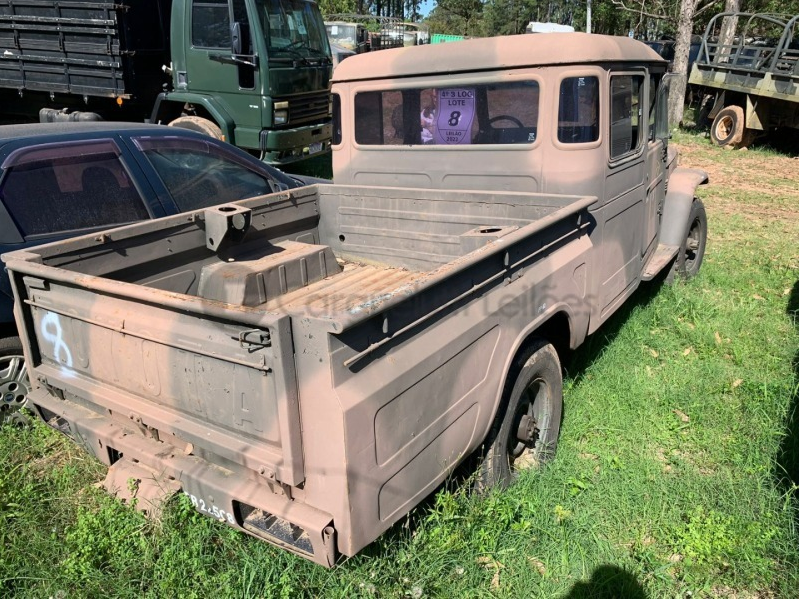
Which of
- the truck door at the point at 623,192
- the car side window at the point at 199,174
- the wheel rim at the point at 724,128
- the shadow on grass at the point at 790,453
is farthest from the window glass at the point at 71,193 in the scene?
the wheel rim at the point at 724,128

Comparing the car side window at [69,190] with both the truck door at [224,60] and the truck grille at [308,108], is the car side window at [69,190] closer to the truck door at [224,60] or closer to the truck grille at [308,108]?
the truck door at [224,60]

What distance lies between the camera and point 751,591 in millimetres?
2730

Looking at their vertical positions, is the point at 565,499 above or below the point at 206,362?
below

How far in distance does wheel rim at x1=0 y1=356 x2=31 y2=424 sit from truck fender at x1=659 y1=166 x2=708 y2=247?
476 centimetres

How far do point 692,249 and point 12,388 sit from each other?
5.65 m

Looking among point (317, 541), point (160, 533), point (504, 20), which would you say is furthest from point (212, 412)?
point (504, 20)

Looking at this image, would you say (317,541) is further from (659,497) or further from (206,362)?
(659,497)

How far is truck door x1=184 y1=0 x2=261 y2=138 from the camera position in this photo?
8.48 meters

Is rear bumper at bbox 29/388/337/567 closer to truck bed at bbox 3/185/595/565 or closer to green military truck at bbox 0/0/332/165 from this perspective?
truck bed at bbox 3/185/595/565

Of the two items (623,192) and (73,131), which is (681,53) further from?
(73,131)

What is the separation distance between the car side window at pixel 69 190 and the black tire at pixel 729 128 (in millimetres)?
12361

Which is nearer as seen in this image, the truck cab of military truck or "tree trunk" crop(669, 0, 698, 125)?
the truck cab of military truck

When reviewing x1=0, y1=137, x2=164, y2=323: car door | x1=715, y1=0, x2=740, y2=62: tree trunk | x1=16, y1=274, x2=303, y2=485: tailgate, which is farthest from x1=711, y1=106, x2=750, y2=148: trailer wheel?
x1=16, y1=274, x2=303, y2=485: tailgate

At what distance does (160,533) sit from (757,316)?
4.76 m
